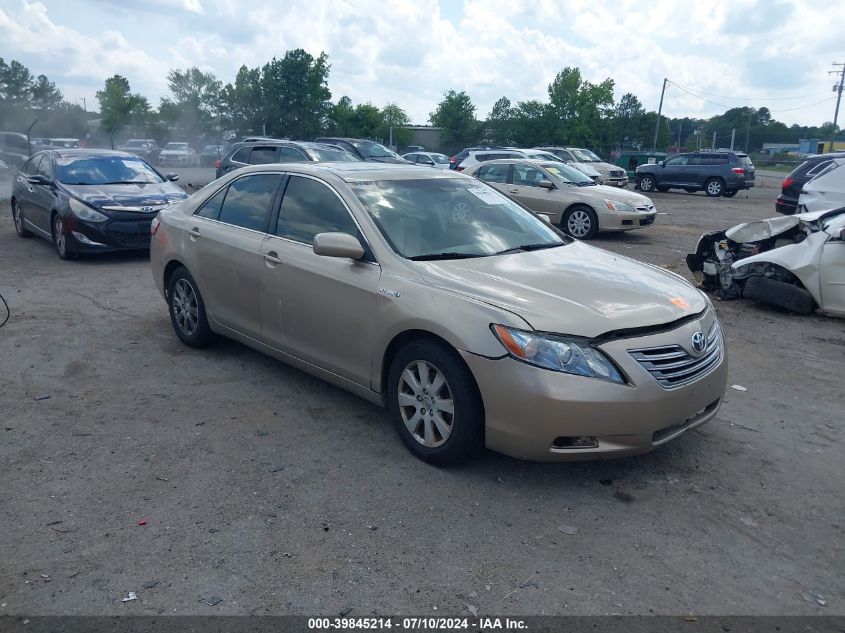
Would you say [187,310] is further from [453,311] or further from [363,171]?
[453,311]

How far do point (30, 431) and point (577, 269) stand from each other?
142 inches

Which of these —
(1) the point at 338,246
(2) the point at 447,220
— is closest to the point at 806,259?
(2) the point at 447,220

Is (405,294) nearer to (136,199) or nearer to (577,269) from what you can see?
(577,269)

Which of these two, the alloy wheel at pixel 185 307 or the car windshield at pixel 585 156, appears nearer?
the alloy wheel at pixel 185 307

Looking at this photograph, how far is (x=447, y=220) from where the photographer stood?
488 cm

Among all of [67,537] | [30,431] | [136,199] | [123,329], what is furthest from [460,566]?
[136,199]

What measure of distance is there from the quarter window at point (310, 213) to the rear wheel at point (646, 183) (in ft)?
85.5

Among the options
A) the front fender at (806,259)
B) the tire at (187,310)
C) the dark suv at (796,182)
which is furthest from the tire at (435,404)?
the dark suv at (796,182)

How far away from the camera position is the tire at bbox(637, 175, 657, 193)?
28953 mm

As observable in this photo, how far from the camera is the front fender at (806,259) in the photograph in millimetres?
7770

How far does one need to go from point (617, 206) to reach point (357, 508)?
36.8 ft

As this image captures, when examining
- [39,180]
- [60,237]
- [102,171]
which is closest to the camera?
[60,237]

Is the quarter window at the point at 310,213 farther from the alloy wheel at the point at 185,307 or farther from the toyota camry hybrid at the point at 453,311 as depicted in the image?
the alloy wheel at the point at 185,307

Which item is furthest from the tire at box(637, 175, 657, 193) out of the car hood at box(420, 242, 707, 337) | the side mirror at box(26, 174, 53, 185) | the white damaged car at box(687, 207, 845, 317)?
the car hood at box(420, 242, 707, 337)
